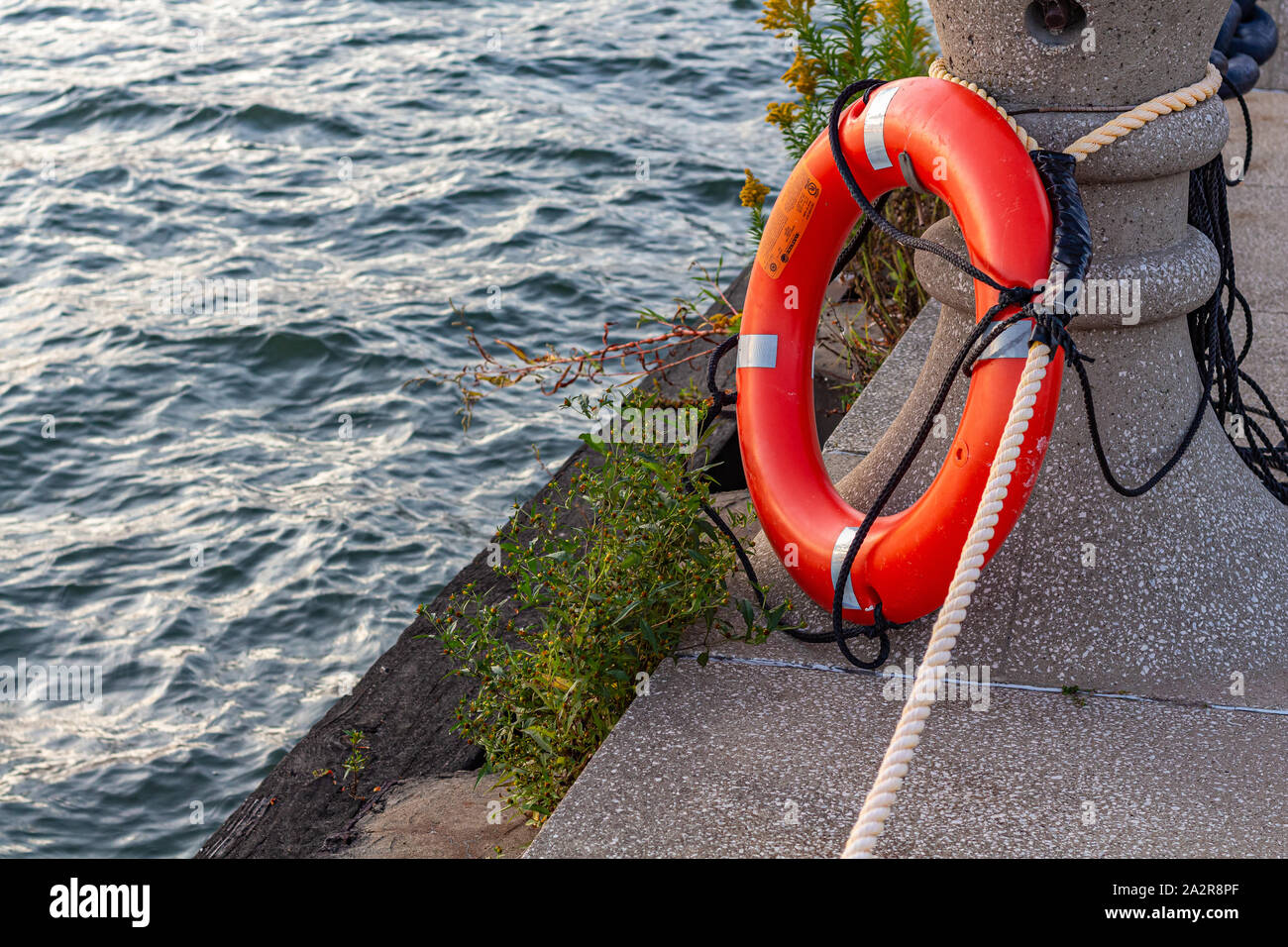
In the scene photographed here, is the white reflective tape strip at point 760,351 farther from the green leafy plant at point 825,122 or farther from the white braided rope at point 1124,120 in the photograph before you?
the green leafy plant at point 825,122

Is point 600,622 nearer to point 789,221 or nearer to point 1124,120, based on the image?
point 789,221

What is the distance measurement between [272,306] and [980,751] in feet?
17.6

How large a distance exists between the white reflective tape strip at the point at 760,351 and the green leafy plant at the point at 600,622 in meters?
0.28

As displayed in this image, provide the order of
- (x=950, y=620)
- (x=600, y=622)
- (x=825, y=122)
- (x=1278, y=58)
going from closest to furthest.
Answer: (x=950, y=620) < (x=600, y=622) < (x=825, y=122) < (x=1278, y=58)

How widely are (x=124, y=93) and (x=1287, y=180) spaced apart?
8.01 m

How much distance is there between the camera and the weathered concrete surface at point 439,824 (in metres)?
2.63

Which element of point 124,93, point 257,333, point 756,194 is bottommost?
point 257,333

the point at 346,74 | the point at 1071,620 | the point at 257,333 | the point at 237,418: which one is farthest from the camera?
the point at 346,74

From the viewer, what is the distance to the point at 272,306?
6.75 metres

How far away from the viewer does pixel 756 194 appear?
173 inches

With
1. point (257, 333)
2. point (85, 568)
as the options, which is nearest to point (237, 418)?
point (257, 333)

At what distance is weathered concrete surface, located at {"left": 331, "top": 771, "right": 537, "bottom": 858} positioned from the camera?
2.63 metres

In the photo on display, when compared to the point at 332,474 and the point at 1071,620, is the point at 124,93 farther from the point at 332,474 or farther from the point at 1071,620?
the point at 1071,620

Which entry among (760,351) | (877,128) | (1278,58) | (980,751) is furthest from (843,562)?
(1278,58)
